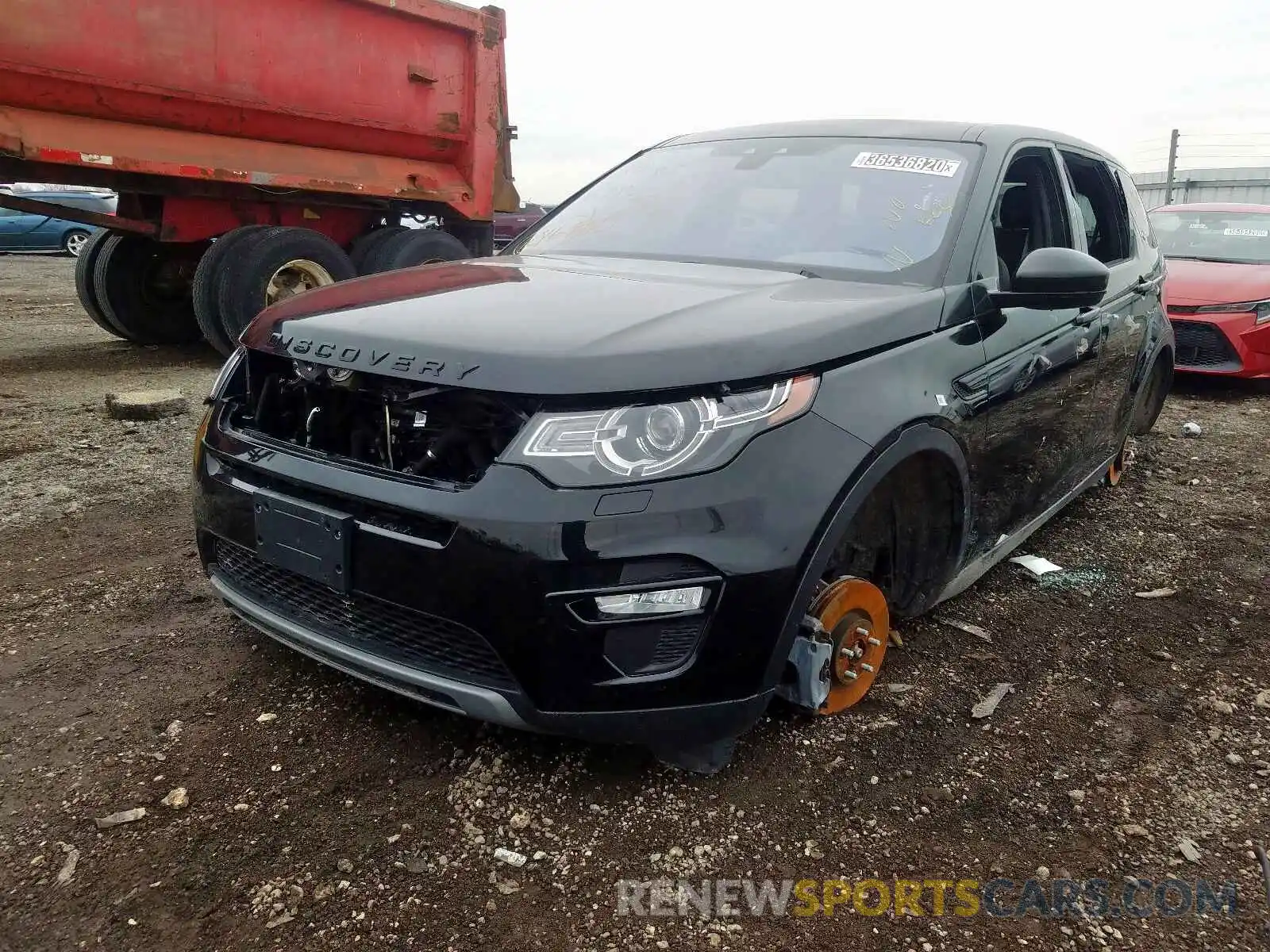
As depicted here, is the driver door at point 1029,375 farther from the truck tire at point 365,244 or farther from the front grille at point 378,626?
the truck tire at point 365,244

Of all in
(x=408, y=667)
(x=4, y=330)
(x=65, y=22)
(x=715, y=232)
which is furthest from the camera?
(x=4, y=330)

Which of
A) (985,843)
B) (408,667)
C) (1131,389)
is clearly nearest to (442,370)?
(408,667)

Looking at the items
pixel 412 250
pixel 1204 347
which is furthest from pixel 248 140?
pixel 1204 347

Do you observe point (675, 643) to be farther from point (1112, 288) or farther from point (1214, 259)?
point (1214, 259)

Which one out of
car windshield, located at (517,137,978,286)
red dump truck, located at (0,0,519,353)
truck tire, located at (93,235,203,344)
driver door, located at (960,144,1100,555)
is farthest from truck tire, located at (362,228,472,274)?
driver door, located at (960,144,1100,555)

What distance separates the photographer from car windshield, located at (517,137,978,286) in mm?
2637

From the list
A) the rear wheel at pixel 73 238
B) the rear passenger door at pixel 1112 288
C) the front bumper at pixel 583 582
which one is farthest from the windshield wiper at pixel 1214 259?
the rear wheel at pixel 73 238

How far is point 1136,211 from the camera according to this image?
13.8ft

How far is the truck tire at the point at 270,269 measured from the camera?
6.38m

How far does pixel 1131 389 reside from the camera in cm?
396

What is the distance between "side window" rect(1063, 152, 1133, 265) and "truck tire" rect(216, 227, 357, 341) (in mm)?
4597

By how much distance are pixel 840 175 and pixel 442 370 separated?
1631 millimetres

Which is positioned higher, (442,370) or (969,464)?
(442,370)

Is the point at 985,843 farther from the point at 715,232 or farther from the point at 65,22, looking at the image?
the point at 65,22
